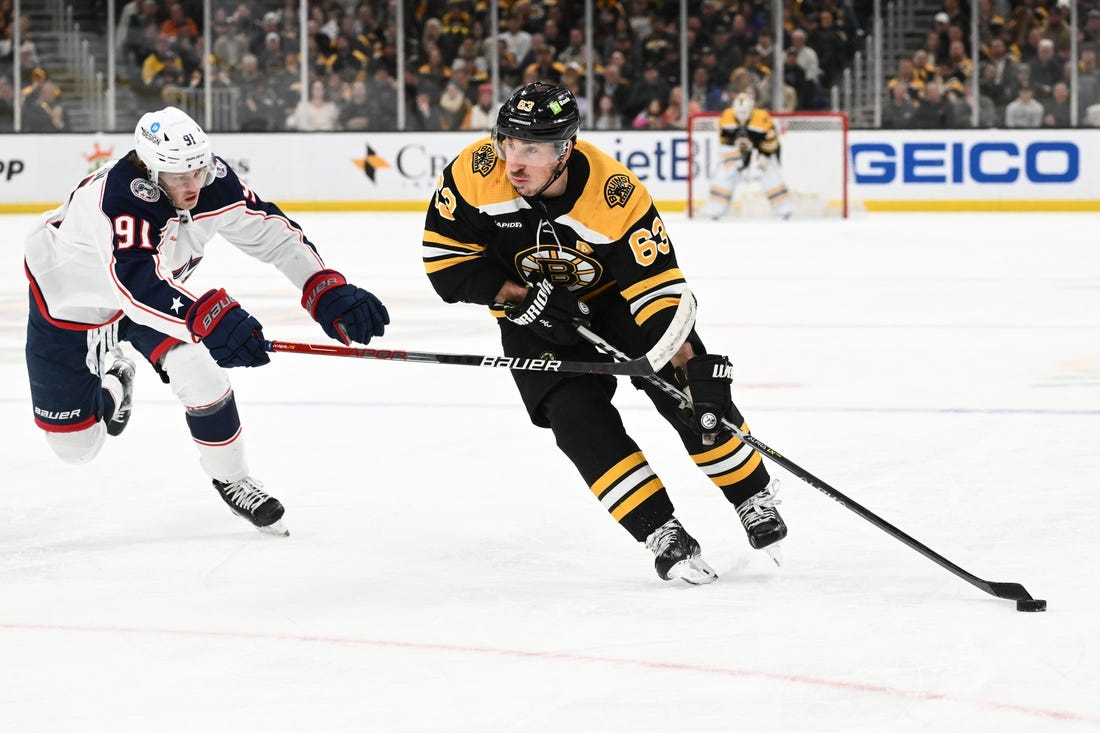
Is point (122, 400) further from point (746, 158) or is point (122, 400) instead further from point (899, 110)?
point (899, 110)

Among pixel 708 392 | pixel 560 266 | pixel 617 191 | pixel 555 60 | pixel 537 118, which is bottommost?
pixel 708 392

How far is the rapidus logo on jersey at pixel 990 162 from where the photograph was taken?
12648mm

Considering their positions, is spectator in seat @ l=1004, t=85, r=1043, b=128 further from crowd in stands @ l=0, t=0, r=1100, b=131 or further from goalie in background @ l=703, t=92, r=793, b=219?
goalie in background @ l=703, t=92, r=793, b=219

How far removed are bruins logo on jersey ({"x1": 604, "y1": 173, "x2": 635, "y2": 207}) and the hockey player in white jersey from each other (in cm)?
58

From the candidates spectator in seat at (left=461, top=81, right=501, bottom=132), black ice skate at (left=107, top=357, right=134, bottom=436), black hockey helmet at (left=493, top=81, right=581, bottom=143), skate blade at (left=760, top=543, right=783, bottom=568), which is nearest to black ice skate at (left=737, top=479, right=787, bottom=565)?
skate blade at (left=760, top=543, right=783, bottom=568)

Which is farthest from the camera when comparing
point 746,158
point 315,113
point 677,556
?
point 315,113

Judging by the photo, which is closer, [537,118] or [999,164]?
[537,118]

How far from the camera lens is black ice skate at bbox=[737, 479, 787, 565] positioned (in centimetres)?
289

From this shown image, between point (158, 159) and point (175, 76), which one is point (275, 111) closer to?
point (175, 76)

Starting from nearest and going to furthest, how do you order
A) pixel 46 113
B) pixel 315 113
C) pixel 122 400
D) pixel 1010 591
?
1. pixel 1010 591
2. pixel 122 400
3. pixel 46 113
4. pixel 315 113

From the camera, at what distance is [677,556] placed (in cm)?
277

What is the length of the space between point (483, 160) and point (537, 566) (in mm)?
757

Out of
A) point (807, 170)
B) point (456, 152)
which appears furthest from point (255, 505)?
point (807, 170)

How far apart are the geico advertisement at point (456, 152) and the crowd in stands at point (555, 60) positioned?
164mm
